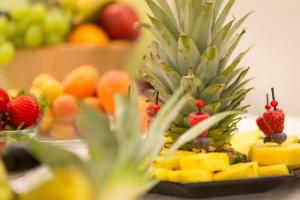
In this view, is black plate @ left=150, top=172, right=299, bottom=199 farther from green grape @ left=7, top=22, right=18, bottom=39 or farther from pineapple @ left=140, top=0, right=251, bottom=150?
green grape @ left=7, top=22, right=18, bottom=39

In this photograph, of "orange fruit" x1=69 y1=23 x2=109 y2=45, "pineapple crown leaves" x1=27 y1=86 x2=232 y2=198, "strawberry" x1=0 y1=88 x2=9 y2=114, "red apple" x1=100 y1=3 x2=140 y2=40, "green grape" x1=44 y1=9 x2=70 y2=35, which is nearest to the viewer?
"pineapple crown leaves" x1=27 y1=86 x2=232 y2=198

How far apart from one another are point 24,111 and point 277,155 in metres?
0.46

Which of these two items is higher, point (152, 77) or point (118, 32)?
point (118, 32)

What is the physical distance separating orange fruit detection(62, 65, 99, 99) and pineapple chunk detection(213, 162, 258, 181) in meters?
0.76

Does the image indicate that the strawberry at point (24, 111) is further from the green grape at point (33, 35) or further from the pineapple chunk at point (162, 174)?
the green grape at point (33, 35)

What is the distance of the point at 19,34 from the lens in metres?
2.34

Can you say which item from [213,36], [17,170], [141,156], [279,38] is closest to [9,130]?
[17,170]

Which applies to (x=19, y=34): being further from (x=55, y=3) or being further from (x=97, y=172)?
(x=97, y=172)

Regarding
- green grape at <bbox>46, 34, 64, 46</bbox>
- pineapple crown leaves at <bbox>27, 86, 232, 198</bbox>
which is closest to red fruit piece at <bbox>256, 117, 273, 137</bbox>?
pineapple crown leaves at <bbox>27, 86, 232, 198</bbox>

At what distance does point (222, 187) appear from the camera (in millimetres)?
686

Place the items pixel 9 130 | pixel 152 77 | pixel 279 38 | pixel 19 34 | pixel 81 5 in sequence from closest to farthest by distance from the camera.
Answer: pixel 152 77
pixel 9 130
pixel 279 38
pixel 19 34
pixel 81 5

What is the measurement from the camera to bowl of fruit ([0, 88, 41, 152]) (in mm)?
998

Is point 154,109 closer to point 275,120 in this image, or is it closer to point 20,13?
point 275,120

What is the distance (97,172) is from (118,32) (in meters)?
2.35
